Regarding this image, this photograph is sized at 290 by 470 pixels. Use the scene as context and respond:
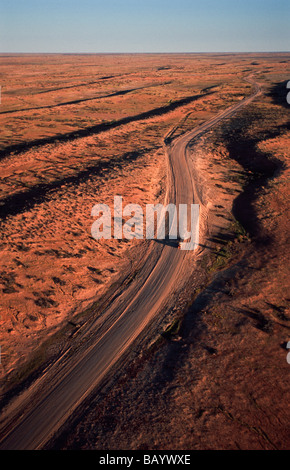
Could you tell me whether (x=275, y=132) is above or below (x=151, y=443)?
above

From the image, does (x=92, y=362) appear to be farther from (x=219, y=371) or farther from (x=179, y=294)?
(x=179, y=294)

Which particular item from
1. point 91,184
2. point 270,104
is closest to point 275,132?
point 270,104

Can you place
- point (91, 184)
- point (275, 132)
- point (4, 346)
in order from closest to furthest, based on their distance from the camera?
point (4, 346), point (91, 184), point (275, 132)

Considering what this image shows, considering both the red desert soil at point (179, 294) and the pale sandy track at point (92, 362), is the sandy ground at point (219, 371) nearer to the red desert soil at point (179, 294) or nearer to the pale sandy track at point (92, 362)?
the red desert soil at point (179, 294)

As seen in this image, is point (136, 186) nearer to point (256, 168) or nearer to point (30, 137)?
point (256, 168)

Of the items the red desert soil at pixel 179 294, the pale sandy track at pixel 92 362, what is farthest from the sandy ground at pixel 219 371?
the pale sandy track at pixel 92 362

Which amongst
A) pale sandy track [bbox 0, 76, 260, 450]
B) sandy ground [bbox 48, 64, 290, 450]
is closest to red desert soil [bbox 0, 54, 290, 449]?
sandy ground [bbox 48, 64, 290, 450]
